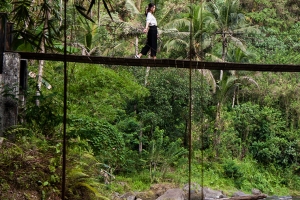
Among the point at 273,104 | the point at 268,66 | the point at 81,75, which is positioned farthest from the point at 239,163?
the point at 268,66

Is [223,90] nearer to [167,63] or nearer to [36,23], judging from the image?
[167,63]

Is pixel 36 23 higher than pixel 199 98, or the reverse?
pixel 36 23

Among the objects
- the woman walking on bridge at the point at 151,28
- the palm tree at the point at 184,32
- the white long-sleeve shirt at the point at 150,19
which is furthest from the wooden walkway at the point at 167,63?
the palm tree at the point at 184,32

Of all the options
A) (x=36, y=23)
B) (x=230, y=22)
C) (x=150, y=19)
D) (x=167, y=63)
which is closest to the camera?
(x=36, y=23)

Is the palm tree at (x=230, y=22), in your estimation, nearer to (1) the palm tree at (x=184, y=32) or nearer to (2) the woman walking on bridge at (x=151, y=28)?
(1) the palm tree at (x=184, y=32)

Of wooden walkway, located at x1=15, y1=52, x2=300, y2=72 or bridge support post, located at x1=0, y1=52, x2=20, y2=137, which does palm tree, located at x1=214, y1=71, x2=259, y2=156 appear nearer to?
wooden walkway, located at x1=15, y1=52, x2=300, y2=72

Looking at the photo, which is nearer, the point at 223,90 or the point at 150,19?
the point at 150,19

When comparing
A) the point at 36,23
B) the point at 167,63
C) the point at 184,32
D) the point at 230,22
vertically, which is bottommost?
the point at 167,63

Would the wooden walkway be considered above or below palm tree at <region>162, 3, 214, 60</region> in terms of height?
below

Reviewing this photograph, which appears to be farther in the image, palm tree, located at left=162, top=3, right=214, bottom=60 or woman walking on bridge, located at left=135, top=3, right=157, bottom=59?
palm tree, located at left=162, top=3, right=214, bottom=60

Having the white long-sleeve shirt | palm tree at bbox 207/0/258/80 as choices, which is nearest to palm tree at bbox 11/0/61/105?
the white long-sleeve shirt

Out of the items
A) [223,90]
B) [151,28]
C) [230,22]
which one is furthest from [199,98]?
[151,28]

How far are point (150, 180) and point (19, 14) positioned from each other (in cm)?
911

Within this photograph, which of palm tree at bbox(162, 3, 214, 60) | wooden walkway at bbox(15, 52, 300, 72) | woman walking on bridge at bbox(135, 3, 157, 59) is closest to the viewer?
wooden walkway at bbox(15, 52, 300, 72)
